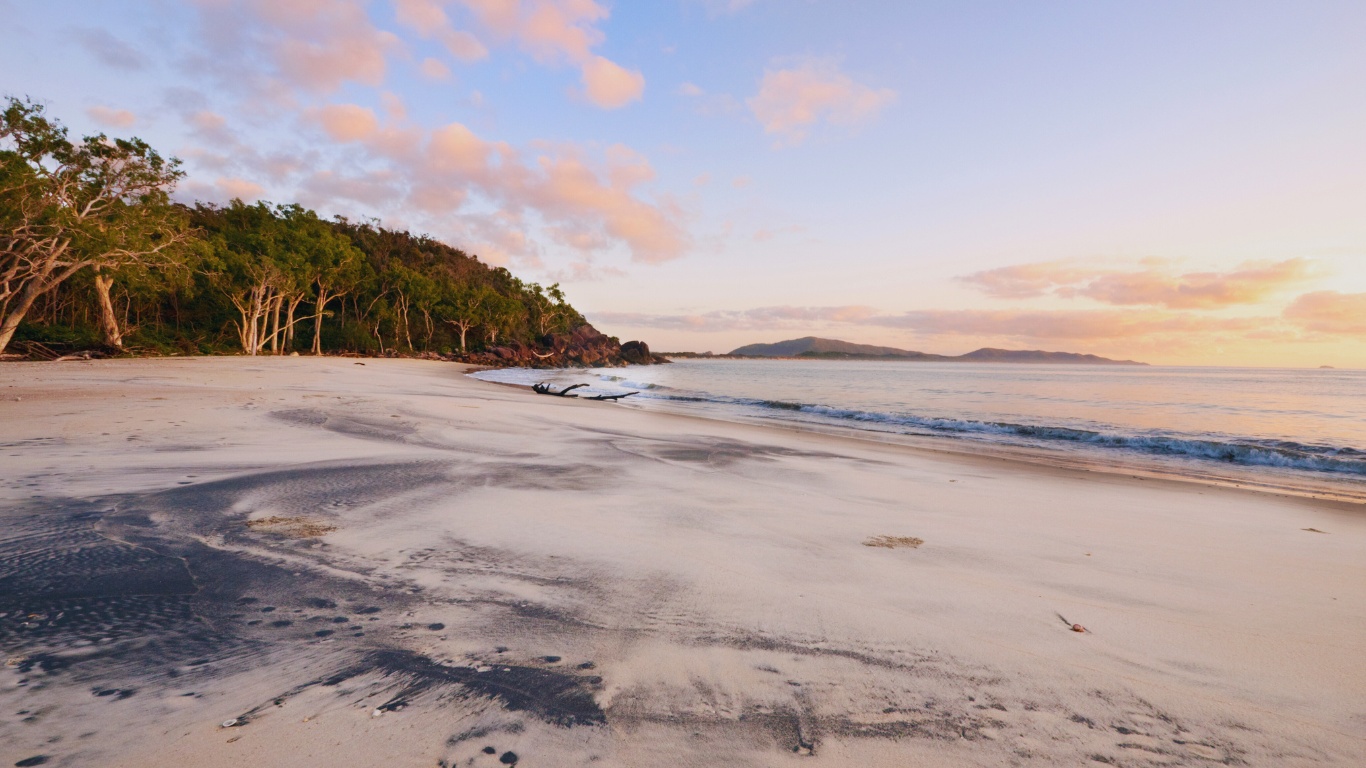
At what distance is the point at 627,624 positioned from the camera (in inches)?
89.3

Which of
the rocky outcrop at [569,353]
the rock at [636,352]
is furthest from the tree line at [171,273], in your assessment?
the rock at [636,352]

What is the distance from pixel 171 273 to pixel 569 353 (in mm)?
42643

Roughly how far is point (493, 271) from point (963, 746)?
9992cm

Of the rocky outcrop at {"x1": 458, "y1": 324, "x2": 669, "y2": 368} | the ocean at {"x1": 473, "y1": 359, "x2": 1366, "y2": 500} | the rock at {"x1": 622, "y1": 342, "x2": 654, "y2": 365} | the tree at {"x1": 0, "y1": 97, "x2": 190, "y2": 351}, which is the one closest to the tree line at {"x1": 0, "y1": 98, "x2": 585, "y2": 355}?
the tree at {"x1": 0, "y1": 97, "x2": 190, "y2": 351}

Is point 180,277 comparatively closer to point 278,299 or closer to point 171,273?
point 171,273

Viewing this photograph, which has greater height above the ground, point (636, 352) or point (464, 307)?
point (464, 307)

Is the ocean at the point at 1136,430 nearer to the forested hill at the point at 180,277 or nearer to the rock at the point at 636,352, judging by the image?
the forested hill at the point at 180,277

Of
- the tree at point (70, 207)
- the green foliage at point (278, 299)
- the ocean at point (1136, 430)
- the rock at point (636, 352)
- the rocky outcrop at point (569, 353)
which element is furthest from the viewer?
the rock at point (636, 352)

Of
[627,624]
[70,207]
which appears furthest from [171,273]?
[627,624]

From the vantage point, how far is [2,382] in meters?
10.6

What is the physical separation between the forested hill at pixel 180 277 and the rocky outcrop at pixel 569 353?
0.33 meters

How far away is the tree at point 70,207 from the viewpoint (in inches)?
625

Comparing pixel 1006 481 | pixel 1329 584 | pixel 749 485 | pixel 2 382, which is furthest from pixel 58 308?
pixel 1329 584

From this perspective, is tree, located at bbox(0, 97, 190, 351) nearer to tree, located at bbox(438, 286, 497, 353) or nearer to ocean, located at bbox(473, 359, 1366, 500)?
ocean, located at bbox(473, 359, 1366, 500)
